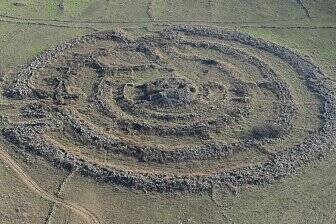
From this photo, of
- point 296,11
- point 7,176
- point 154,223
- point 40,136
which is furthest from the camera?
point 296,11

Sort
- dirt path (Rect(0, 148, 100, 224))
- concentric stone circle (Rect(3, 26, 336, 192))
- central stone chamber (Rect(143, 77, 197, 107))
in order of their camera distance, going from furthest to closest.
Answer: central stone chamber (Rect(143, 77, 197, 107))
concentric stone circle (Rect(3, 26, 336, 192))
dirt path (Rect(0, 148, 100, 224))

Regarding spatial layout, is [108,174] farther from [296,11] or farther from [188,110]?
[296,11]

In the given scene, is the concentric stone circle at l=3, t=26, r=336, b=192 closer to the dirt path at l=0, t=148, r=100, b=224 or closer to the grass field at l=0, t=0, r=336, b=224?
the grass field at l=0, t=0, r=336, b=224

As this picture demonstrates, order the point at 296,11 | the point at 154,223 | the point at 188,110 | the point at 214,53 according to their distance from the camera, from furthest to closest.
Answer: the point at 296,11 < the point at 214,53 < the point at 188,110 < the point at 154,223

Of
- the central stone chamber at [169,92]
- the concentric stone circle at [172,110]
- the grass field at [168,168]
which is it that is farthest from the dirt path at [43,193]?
the central stone chamber at [169,92]

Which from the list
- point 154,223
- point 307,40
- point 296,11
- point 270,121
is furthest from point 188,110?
point 296,11

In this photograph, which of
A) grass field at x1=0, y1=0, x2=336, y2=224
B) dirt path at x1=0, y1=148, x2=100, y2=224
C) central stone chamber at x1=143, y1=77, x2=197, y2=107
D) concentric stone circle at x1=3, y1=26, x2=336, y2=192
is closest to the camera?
dirt path at x1=0, y1=148, x2=100, y2=224

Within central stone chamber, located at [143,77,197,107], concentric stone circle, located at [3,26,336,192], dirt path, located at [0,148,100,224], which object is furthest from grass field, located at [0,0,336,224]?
central stone chamber, located at [143,77,197,107]
